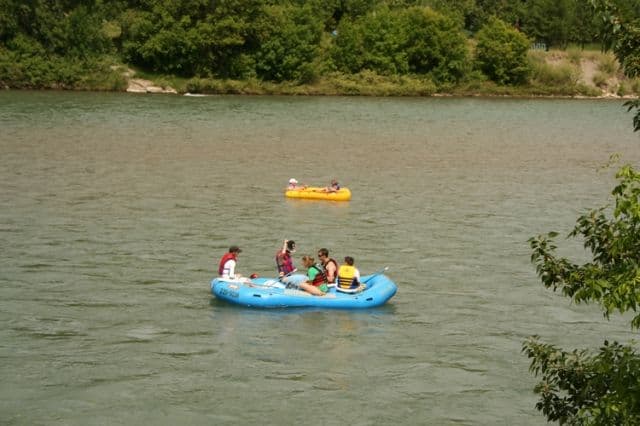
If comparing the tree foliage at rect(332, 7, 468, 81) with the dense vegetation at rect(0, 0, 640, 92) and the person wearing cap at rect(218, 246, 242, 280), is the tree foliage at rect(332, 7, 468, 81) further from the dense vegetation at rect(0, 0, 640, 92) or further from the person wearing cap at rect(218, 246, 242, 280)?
the person wearing cap at rect(218, 246, 242, 280)

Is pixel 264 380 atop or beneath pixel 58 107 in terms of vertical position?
atop

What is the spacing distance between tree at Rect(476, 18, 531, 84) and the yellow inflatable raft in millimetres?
53298

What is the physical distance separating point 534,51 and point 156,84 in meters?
33.0

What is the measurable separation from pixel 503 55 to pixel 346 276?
65.0 metres

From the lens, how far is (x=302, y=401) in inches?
551

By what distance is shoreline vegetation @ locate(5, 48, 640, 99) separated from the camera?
69375 millimetres

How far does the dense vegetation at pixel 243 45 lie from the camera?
70062mm

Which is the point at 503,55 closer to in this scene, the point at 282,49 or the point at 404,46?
the point at 404,46

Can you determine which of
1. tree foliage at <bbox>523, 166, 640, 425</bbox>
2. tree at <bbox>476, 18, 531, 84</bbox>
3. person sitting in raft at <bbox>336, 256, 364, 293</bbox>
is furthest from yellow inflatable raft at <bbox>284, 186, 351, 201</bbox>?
tree at <bbox>476, 18, 531, 84</bbox>

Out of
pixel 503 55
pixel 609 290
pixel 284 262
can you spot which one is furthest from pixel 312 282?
pixel 503 55

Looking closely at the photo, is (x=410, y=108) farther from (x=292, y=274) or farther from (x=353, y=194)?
(x=292, y=274)

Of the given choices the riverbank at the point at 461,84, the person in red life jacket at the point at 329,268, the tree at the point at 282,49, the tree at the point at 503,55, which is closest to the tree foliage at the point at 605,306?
the person in red life jacket at the point at 329,268

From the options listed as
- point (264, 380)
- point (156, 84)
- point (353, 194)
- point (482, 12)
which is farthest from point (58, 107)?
point (482, 12)

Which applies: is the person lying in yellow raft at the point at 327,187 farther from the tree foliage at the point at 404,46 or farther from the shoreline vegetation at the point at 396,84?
the tree foliage at the point at 404,46
